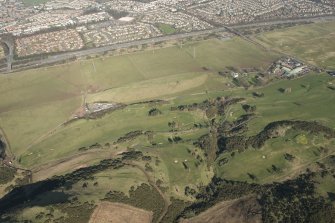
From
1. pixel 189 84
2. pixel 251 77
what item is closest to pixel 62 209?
pixel 189 84

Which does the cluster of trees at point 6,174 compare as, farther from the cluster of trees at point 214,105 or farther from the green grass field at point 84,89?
the cluster of trees at point 214,105

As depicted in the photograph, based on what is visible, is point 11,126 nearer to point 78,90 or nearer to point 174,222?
point 78,90

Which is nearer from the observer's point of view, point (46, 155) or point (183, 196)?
point (183, 196)

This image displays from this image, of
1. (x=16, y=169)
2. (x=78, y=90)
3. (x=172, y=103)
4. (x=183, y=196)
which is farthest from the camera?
(x=78, y=90)

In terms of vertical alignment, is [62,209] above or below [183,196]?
above

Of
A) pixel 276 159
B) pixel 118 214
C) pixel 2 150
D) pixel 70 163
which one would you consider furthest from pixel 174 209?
pixel 2 150

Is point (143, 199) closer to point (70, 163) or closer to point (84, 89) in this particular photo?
point (70, 163)

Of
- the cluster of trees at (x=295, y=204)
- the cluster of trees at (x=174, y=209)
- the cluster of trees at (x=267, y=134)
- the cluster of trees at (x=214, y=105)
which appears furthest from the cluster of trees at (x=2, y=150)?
the cluster of trees at (x=295, y=204)
